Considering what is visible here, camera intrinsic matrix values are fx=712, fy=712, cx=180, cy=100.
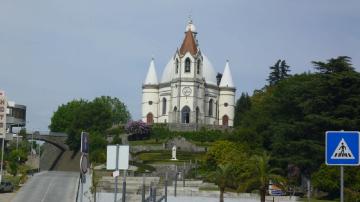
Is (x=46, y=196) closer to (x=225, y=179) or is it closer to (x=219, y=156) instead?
(x=225, y=179)

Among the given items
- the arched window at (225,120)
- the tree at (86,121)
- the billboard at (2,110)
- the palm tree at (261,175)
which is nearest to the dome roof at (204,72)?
the arched window at (225,120)

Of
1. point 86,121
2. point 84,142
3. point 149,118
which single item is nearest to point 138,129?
point 86,121

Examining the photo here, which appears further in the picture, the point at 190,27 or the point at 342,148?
the point at 190,27

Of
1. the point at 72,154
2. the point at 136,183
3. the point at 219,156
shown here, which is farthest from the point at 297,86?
the point at 72,154

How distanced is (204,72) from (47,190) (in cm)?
6462

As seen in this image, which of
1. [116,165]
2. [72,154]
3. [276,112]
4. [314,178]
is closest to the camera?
[116,165]

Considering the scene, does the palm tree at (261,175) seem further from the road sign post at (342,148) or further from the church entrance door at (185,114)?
the church entrance door at (185,114)

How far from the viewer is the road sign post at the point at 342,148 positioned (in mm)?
11742

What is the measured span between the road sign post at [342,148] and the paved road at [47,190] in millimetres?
38328

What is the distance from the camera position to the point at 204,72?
385ft

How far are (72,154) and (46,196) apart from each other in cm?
6165

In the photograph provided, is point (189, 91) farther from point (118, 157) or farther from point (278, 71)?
point (118, 157)

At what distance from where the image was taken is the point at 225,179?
48.7 meters

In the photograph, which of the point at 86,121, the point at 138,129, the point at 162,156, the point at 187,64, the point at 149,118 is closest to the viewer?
the point at 162,156
